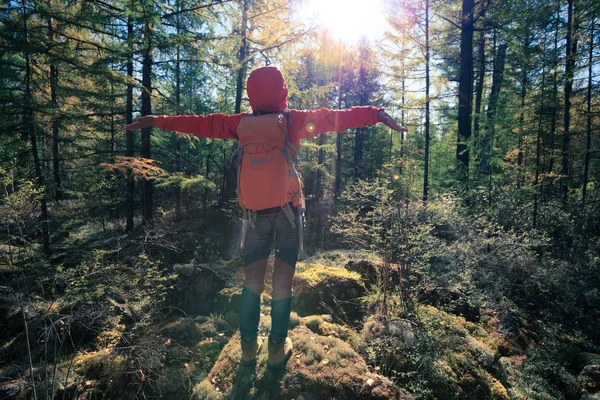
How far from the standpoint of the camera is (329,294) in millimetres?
4211

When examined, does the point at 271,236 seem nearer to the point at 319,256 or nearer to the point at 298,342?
the point at 298,342

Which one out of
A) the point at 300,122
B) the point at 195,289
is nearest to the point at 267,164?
the point at 300,122

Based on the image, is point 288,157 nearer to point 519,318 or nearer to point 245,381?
point 245,381

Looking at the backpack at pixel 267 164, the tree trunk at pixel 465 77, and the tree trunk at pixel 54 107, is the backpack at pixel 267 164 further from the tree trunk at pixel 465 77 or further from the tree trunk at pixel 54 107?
the tree trunk at pixel 465 77

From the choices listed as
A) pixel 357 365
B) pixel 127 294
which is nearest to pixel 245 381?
pixel 357 365

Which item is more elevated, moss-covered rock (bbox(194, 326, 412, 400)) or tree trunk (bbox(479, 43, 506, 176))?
tree trunk (bbox(479, 43, 506, 176))

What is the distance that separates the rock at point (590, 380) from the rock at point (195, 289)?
5161 mm

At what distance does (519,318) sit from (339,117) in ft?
17.6

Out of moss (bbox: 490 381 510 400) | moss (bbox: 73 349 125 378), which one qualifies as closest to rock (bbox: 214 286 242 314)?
moss (bbox: 73 349 125 378)

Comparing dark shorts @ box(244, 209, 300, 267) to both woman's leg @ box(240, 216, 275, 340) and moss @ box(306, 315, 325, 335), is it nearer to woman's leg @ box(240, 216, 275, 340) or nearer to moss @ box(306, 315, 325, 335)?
woman's leg @ box(240, 216, 275, 340)

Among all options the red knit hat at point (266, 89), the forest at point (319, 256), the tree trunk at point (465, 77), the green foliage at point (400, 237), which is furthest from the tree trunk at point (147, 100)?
the tree trunk at point (465, 77)

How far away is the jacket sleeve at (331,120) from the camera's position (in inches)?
88.3

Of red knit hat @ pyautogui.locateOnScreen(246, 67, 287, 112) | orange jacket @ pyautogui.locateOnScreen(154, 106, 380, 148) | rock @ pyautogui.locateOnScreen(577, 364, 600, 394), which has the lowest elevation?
rock @ pyautogui.locateOnScreen(577, 364, 600, 394)

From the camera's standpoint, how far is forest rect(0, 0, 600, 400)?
8.38 feet
